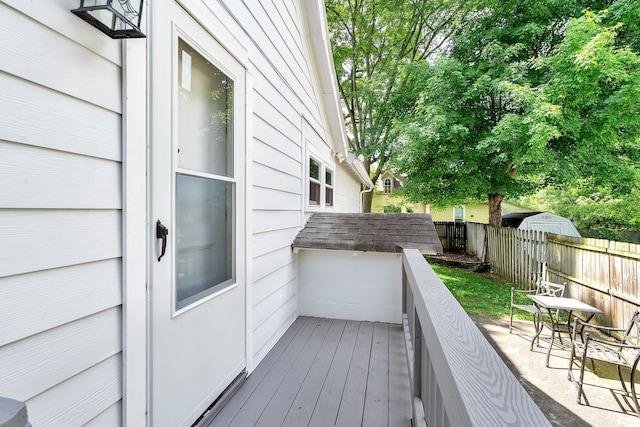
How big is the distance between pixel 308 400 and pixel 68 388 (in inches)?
66.2

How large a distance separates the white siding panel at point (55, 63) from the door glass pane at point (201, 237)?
579 millimetres

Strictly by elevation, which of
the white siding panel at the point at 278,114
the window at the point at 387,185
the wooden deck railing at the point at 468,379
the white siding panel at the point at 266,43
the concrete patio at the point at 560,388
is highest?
the window at the point at 387,185

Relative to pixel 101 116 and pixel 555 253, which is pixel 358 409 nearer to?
pixel 101 116

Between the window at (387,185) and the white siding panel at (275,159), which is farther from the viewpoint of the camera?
the window at (387,185)

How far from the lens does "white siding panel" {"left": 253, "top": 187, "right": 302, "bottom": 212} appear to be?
9.10ft

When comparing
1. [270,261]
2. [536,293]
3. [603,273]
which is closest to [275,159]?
[270,261]

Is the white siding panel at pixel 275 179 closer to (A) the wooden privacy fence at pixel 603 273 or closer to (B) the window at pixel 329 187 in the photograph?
(B) the window at pixel 329 187

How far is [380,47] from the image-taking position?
13.6 metres

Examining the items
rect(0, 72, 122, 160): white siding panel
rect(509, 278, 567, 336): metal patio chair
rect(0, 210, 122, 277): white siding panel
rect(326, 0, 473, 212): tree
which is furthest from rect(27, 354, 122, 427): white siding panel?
rect(326, 0, 473, 212): tree

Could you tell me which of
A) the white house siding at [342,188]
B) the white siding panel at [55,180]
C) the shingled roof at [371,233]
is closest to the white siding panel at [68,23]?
the white siding panel at [55,180]

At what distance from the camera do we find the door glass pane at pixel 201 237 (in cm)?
177

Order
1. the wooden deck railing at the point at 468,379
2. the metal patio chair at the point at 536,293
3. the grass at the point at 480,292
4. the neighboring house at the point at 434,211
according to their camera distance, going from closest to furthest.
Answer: the wooden deck railing at the point at 468,379, the metal patio chair at the point at 536,293, the grass at the point at 480,292, the neighboring house at the point at 434,211

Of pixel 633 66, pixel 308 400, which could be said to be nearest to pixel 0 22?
pixel 308 400

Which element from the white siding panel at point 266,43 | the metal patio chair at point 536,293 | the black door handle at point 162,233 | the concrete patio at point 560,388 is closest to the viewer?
the black door handle at point 162,233
